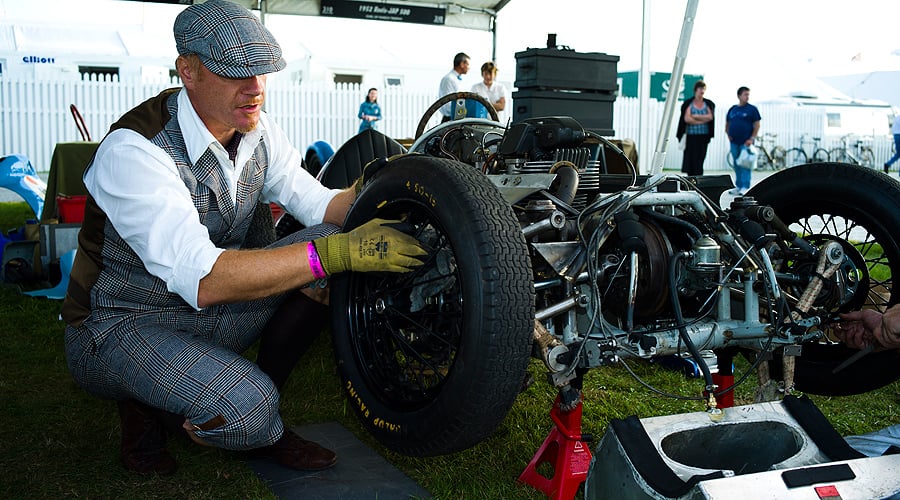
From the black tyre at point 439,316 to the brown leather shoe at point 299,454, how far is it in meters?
0.31

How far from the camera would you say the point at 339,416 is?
123 inches

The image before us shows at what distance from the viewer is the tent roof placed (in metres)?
10.3

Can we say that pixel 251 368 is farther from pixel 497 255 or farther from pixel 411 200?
pixel 497 255

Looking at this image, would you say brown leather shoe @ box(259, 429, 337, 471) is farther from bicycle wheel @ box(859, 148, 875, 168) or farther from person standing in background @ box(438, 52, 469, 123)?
bicycle wheel @ box(859, 148, 875, 168)

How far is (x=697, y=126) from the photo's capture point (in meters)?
12.0

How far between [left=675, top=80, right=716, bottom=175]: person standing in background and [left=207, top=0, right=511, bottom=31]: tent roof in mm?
3387

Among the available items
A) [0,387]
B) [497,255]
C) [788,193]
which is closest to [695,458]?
[497,255]

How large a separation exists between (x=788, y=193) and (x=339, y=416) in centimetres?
186

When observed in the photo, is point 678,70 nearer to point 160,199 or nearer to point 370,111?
point 160,199

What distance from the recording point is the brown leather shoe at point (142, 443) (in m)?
2.54

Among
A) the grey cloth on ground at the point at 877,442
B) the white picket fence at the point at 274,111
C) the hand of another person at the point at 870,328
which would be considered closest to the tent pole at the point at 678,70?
the hand of another person at the point at 870,328

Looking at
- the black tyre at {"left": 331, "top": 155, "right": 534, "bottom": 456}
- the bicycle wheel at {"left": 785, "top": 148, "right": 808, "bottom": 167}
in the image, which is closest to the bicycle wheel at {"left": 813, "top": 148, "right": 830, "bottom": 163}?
the bicycle wheel at {"left": 785, "top": 148, "right": 808, "bottom": 167}

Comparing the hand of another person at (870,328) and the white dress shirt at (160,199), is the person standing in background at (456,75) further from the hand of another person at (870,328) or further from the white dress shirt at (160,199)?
the hand of another person at (870,328)

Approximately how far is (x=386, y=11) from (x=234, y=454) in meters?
9.19
